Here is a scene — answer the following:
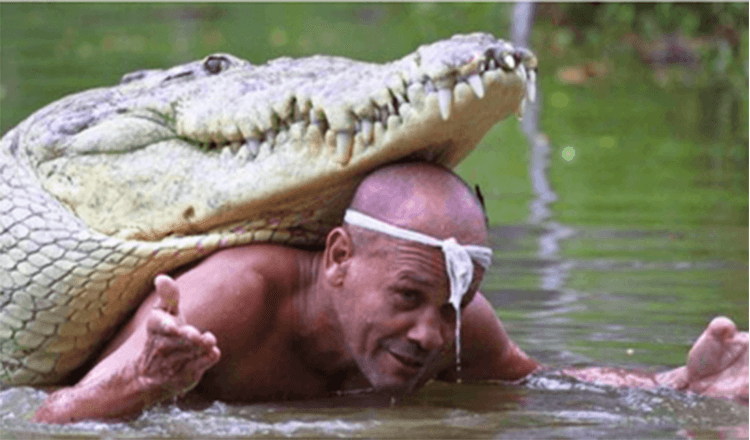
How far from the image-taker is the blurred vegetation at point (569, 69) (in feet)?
39.1

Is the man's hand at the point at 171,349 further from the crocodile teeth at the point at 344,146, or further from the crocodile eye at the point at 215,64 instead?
the crocodile eye at the point at 215,64

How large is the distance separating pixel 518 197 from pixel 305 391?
239 inches

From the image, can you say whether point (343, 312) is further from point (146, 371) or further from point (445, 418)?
point (146, 371)

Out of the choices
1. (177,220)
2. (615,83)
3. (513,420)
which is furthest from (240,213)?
(615,83)

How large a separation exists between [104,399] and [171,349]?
0.40m

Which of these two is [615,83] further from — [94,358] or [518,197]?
[94,358]

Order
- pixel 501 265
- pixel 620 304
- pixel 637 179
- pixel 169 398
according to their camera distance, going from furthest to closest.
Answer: pixel 637 179
pixel 501 265
pixel 620 304
pixel 169 398

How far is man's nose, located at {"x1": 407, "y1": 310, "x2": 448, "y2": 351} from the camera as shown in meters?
5.20

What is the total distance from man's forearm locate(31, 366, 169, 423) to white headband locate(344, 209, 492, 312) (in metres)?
0.82

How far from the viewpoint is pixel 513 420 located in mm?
5484

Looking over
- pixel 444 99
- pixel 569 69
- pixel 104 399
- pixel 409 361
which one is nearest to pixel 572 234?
pixel 409 361

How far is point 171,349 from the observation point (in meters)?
4.70

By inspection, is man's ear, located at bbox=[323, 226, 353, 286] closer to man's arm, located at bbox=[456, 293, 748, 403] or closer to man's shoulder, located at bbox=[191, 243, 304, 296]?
man's shoulder, located at bbox=[191, 243, 304, 296]

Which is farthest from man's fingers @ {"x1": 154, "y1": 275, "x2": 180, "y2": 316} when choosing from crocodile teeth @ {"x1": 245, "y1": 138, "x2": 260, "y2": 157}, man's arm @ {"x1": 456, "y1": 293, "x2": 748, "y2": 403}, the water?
man's arm @ {"x1": 456, "y1": 293, "x2": 748, "y2": 403}
